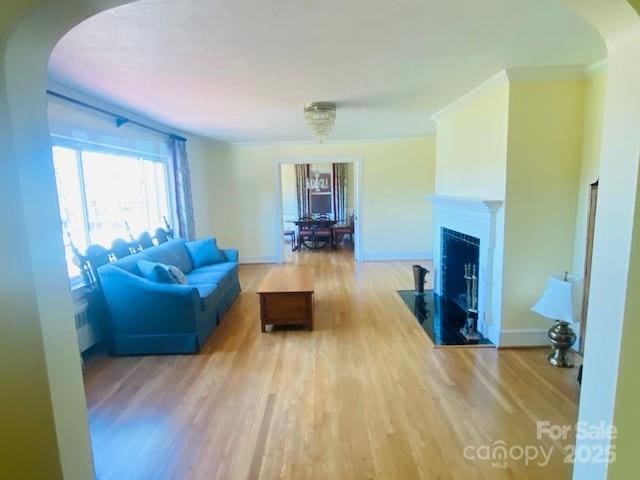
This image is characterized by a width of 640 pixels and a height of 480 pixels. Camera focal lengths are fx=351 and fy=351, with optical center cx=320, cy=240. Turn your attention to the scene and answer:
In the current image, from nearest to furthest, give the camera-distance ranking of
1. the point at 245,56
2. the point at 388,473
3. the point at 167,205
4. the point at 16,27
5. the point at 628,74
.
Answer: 1. the point at 16,27
2. the point at 628,74
3. the point at 388,473
4. the point at 245,56
5. the point at 167,205

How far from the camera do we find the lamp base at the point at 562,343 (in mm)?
2871

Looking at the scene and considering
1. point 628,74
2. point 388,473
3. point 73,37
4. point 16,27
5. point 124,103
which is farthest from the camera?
point 124,103

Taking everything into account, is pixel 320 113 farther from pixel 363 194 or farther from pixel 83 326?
pixel 363 194

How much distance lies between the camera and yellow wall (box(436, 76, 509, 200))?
3086 mm

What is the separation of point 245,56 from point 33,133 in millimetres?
1685

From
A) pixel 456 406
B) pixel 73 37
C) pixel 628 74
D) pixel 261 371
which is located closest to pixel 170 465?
pixel 261 371

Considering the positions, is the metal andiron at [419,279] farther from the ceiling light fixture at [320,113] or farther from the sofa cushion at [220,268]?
the sofa cushion at [220,268]

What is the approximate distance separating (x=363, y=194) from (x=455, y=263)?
289 centimetres

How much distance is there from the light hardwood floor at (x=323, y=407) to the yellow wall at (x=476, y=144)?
1.61 metres

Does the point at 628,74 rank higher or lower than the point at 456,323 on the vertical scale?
higher

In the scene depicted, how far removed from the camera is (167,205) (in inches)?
212

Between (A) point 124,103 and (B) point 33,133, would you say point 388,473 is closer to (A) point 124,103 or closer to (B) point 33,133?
(B) point 33,133

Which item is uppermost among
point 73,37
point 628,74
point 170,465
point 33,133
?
point 73,37

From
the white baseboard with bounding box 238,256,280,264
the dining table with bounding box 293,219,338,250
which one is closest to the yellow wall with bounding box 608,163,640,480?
the white baseboard with bounding box 238,256,280,264
